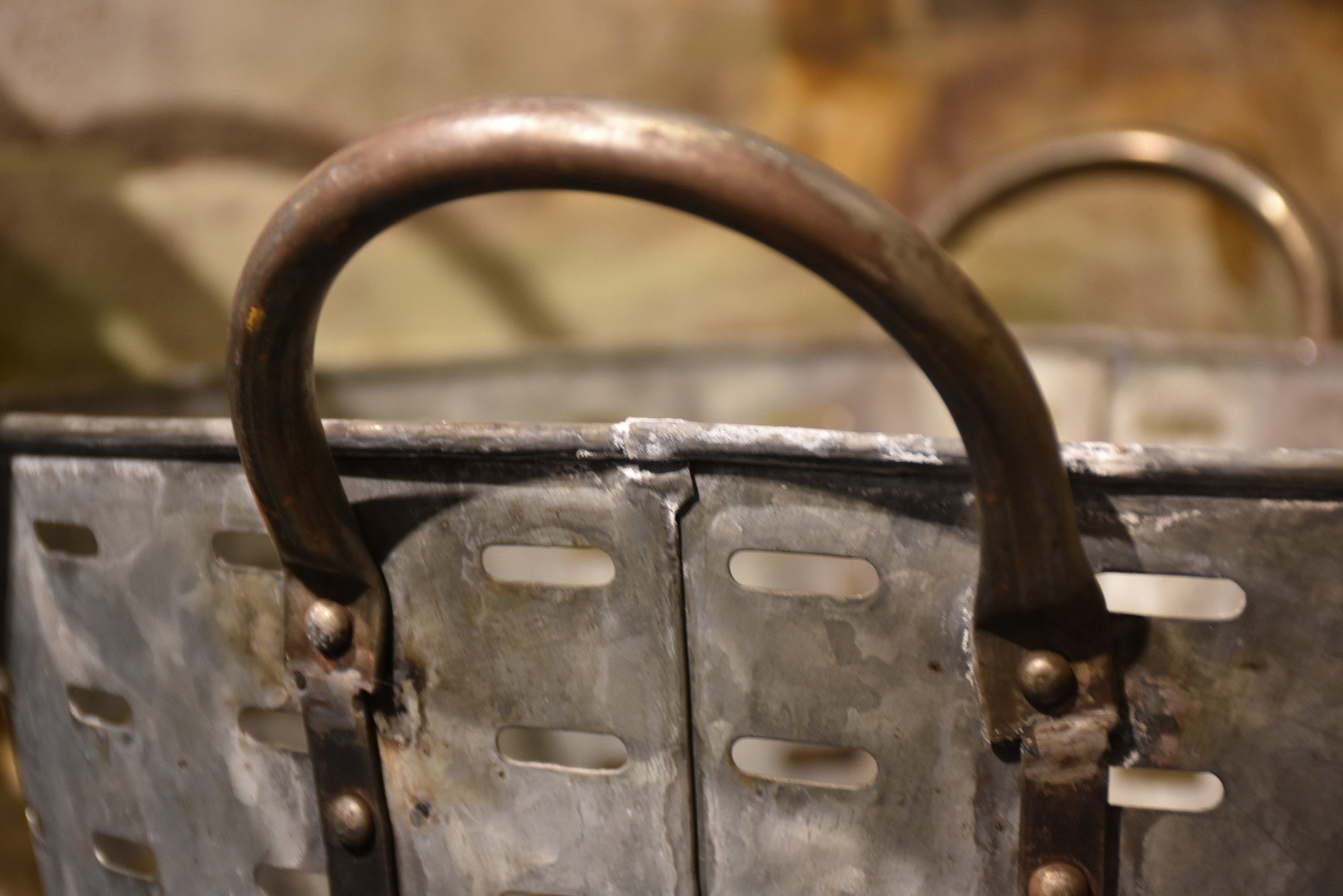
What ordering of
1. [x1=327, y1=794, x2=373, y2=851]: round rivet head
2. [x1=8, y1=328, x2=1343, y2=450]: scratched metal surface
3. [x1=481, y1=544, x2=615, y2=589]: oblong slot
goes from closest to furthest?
[x1=327, y1=794, x2=373, y2=851]: round rivet head → [x1=8, y1=328, x2=1343, y2=450]: scratched metal surface → [x1=481, y1=544, x2=615, y2=589]: oblong slot

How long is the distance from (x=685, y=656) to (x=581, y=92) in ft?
2.11

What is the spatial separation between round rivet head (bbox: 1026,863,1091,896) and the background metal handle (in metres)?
0.05

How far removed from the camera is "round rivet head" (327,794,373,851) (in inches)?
13.1

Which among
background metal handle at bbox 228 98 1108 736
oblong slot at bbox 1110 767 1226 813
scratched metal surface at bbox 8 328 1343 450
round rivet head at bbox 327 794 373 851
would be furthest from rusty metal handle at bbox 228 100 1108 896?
oblong slot at bbox 1110 767 1226 813

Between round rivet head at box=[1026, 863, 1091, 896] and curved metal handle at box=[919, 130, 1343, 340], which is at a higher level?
curved metal handle at box=[919, 130, 1343, 340]

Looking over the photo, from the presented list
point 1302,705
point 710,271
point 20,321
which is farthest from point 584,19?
point 1302,705

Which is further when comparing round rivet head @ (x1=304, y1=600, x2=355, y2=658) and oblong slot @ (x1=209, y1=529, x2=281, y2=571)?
oblong slot @ (x1=209, y1=529, x2=281, y2=571)

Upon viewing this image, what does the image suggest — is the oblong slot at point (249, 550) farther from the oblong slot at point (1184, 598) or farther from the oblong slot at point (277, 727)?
the oblong slot at point (1184, 598)

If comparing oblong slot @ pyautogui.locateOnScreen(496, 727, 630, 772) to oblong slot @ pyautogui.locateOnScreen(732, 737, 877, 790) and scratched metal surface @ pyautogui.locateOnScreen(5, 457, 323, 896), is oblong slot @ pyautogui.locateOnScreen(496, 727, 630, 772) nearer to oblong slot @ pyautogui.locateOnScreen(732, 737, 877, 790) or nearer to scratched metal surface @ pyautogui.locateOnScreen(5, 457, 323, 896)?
oblong slot @ pyautogui.locateOnScreen(732, 737, 877, 790)

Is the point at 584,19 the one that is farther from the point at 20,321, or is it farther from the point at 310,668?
the point at 310,668

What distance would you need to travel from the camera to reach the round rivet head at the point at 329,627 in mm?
318

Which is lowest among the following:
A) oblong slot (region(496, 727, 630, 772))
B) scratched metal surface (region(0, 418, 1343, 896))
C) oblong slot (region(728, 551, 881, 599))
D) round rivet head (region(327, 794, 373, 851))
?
oblong slot (region(496, 727, 630, 772))

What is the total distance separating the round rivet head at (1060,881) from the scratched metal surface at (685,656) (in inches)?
0.6

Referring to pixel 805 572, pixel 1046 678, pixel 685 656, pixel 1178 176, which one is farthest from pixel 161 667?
pixel 1178 176
